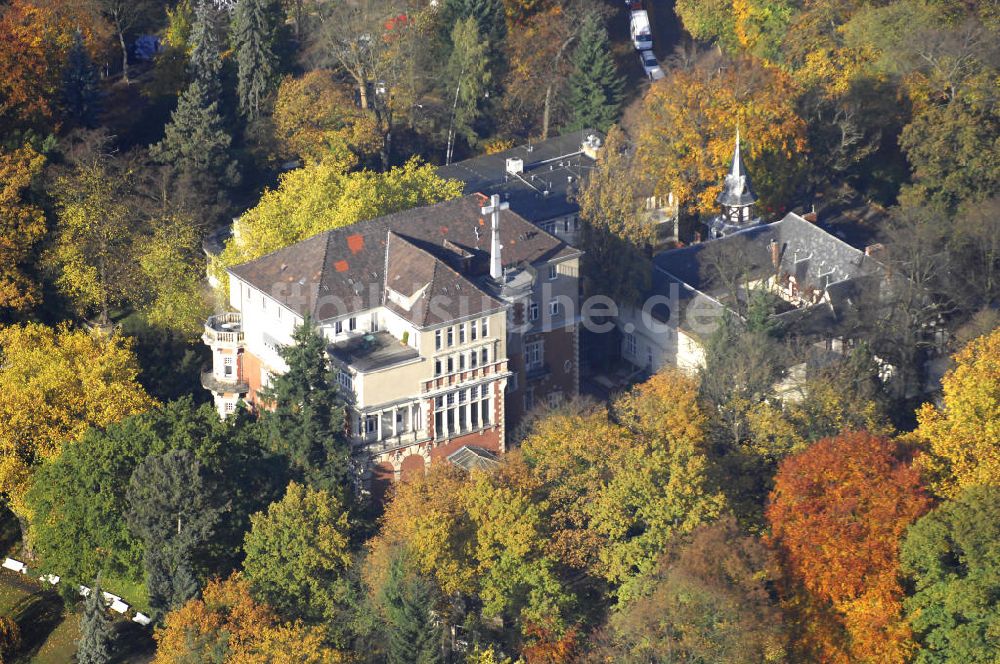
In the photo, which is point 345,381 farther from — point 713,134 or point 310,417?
point 713,134

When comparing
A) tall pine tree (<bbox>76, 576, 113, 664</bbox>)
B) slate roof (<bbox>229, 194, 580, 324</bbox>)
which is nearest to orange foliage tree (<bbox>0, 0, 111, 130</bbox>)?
slate roof (<bbox>229, 194, 580, 324</bbox>)

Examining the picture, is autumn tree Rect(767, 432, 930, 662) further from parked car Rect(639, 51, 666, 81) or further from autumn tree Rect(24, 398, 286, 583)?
parked car Rect(639, 51, 666, 81)

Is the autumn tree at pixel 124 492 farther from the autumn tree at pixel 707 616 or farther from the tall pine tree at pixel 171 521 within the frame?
the autumn tree at pixel 707 616

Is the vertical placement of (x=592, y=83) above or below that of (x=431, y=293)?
above

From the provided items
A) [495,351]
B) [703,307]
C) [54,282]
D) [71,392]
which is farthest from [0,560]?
[703,307]

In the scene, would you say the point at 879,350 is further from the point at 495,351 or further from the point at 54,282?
the point at 54,282

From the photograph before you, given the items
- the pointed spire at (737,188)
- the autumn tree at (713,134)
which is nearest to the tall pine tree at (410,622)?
the autumn tree at (713,134)

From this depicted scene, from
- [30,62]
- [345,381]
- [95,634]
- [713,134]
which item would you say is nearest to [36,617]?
[95,634]
